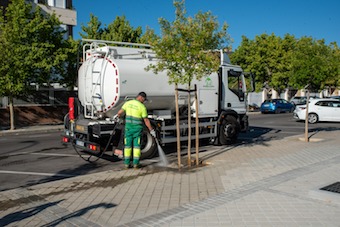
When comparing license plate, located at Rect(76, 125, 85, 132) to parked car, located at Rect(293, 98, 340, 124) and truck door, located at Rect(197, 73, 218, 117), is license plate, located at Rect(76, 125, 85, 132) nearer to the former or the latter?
truck door, located at Rect(197, 73, 218, 117)

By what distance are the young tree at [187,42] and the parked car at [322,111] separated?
14841 mm

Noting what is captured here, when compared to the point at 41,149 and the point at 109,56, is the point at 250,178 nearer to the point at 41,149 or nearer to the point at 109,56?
the point at 109,56

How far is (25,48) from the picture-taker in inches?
680

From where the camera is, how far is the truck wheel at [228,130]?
11.4m

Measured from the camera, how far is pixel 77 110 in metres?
9.87

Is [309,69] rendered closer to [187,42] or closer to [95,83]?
[187,42]

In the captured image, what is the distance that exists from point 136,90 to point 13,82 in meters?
10.6

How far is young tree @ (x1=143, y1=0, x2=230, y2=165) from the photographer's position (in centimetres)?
738

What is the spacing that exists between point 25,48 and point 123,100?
1074cm

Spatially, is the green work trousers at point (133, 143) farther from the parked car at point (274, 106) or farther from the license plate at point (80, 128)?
the parked car at point (274, 106)

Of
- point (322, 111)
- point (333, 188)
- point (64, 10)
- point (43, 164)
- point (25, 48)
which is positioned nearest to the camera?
point (333, 188)

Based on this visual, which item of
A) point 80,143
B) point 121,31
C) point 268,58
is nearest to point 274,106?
point 268,58

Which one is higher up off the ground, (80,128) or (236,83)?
(236,83)

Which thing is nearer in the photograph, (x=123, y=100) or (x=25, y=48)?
(x=123, y=100)
